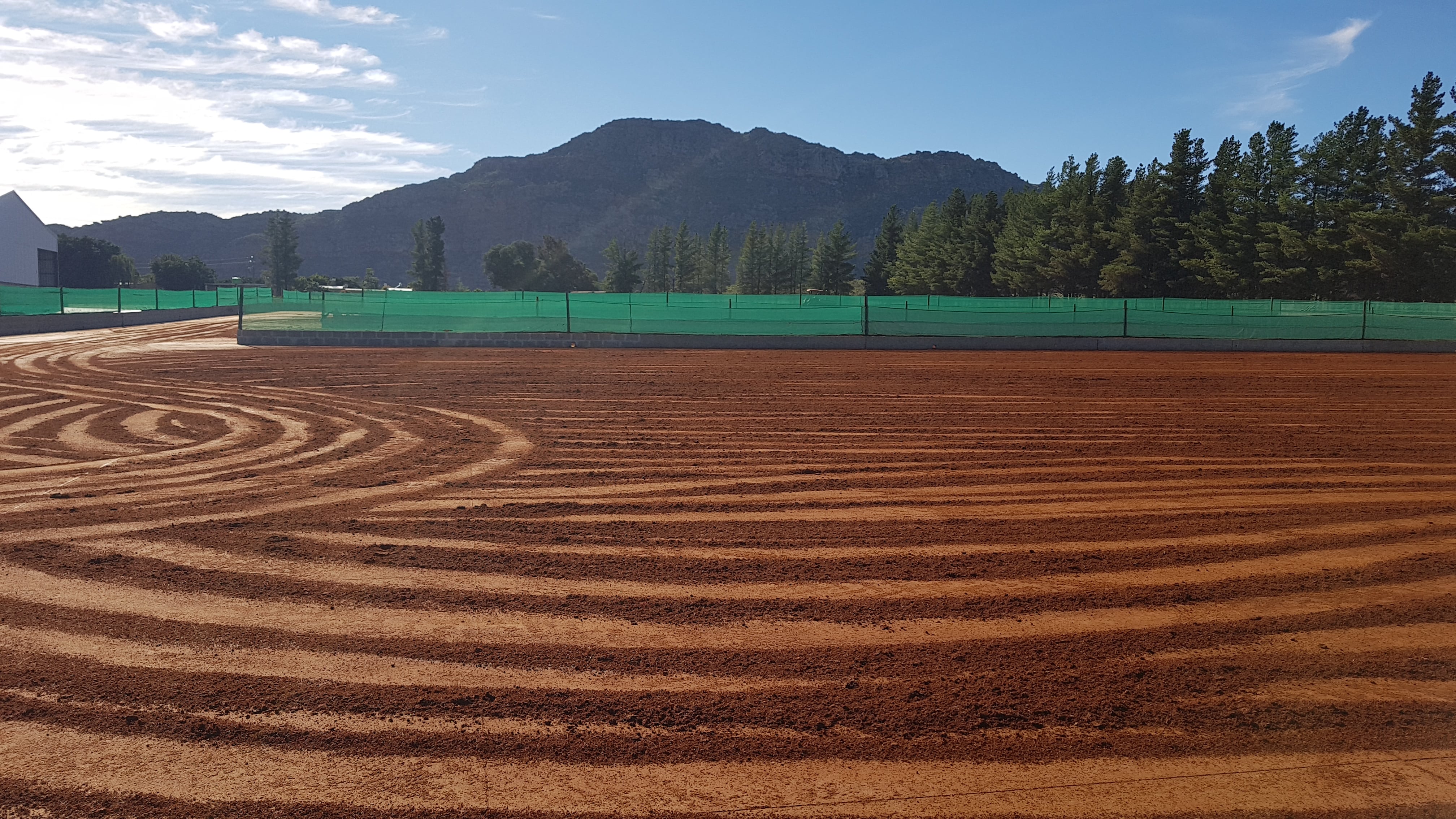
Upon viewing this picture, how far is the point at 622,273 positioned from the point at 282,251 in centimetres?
5218

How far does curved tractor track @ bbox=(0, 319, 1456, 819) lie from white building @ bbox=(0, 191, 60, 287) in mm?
83635

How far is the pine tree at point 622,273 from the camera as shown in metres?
95.8

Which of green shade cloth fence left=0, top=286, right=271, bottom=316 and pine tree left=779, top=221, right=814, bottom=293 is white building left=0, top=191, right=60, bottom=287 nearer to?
green shade cloth fence left=0, top=286, right=271, bottom=316

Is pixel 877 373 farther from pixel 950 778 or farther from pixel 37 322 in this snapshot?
pixel 37 322

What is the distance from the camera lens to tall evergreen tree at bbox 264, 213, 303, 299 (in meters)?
119

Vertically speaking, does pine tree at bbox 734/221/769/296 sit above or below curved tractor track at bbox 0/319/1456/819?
above

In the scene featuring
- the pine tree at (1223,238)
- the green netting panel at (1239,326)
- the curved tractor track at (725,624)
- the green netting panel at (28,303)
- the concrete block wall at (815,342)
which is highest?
the pine tree at (1223,238)

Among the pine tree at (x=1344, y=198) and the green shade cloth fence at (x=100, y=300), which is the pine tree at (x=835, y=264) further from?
the green shade cloth fence at (x=100, y=300)

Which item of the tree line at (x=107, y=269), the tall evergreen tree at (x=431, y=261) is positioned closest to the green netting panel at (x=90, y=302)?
the tree line at (x=107, y=269)

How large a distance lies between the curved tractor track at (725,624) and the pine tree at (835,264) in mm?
85232

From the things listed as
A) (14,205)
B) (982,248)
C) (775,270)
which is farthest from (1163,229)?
(14,205)

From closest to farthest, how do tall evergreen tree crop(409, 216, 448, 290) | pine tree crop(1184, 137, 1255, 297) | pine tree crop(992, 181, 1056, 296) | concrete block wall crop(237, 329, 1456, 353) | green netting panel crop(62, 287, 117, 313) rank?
concrete block wall crop(237, 329, 1456, 353)
green netting panel crop(62, 287, 117, 313)
pine tree crop(1184, 137, 1255, 297)
pine tree crop(992, 181, 1056, 296)
tall evergreen tree crop(409, 216, 448, 290)

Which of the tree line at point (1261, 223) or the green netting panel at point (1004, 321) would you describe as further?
the tree line at point (1261, 223)

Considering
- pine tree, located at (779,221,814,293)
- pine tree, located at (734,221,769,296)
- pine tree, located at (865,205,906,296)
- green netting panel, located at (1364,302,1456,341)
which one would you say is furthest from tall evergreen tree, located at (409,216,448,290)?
green netting panel, located at (1364,302,1456,341)
